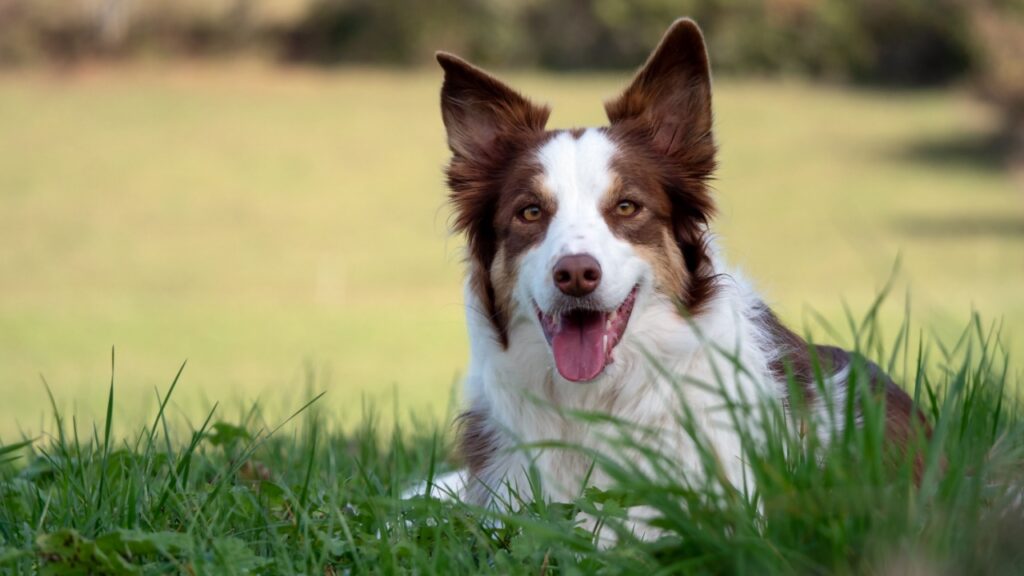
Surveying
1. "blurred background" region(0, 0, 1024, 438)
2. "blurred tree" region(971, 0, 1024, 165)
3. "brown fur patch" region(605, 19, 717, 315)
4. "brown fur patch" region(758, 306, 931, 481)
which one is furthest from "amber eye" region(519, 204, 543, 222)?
"blurred tree" region(971, 0, 1024, 165)

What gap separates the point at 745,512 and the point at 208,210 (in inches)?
1290

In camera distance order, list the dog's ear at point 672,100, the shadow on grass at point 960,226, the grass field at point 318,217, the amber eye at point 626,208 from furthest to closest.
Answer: the shadow on grass at point 960,226, the grass field at point 318,217, the dog's ear at point 672,100, the amber eye at point 626,208

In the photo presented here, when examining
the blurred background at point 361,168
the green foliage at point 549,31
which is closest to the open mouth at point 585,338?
the blurred background at point 361,168

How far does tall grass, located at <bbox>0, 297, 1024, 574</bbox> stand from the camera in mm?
2742

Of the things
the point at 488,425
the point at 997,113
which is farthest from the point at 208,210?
the point at 488,425

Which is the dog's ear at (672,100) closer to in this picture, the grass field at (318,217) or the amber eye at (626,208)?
the amber eye at (626,208)

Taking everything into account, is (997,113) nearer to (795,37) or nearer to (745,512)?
(795,37)

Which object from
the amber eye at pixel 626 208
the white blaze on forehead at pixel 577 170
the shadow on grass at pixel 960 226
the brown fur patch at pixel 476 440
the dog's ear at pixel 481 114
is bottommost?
the brown fur patch at pixel 476 440

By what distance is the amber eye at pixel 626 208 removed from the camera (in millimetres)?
4352

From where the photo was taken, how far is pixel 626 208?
436 centimetres

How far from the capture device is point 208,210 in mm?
34469

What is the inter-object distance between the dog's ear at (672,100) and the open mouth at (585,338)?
67 cm

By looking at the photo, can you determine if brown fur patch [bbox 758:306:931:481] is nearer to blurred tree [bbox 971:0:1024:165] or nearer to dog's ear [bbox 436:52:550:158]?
dog's ear [bbox 436:52:550:158]

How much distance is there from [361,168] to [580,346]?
3531 cm
